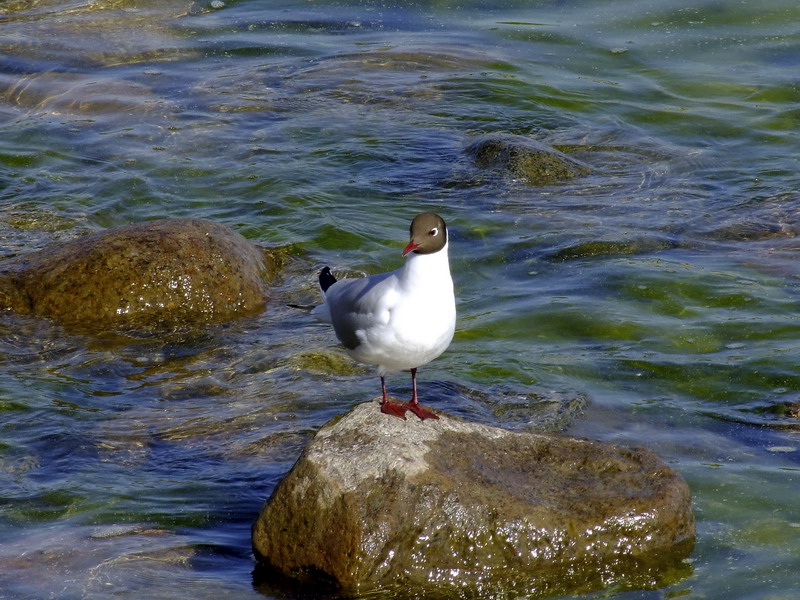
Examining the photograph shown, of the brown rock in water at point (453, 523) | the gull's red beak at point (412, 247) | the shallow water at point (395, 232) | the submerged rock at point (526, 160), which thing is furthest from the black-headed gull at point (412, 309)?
the submerged rock at point (526, 160)

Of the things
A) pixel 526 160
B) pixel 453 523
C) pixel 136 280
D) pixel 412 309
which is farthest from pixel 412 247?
pixel 526 160

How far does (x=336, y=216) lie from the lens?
1039cm

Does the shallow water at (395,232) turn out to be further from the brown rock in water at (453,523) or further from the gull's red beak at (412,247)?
the gull's red beak at (412,247)

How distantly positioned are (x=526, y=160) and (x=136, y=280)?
436 centimetres

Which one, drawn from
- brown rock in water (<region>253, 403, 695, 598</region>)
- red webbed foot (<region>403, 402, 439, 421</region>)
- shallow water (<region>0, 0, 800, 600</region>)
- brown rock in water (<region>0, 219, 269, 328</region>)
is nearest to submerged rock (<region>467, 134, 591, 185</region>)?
shallow water (<region>0, 0, 800, 600</region>)

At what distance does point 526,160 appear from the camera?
11109 mm

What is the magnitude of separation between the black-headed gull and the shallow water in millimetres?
1105

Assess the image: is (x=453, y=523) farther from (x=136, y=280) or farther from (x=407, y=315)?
(x=136, y=280)

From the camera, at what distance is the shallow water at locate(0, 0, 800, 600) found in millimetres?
5930

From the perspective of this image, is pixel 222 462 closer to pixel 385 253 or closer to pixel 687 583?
pixel 687 583

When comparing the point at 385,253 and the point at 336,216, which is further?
the point at 336,216

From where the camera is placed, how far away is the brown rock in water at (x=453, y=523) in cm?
507

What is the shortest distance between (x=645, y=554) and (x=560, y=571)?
0.42m

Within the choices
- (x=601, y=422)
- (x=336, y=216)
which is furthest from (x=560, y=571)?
(x=336, y=216)
